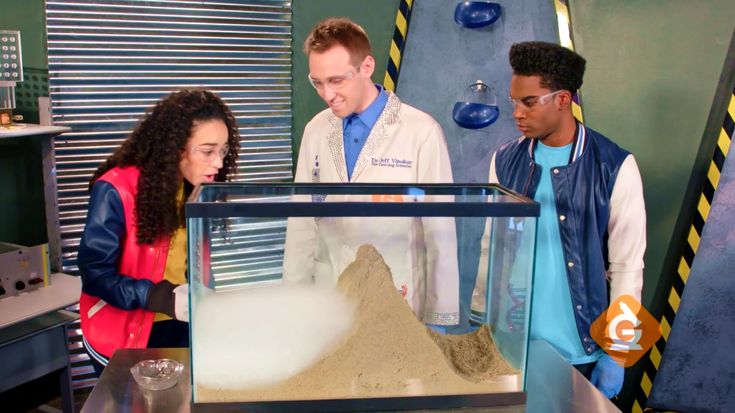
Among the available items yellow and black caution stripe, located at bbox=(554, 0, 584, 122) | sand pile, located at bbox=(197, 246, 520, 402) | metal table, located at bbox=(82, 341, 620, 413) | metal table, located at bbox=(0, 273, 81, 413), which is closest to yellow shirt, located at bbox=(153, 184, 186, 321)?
metal table, located at bbox=(82, 341, 620, 413)

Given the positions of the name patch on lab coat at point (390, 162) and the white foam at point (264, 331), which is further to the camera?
the name patch on lab coat at point (390, 162)

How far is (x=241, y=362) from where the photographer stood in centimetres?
152

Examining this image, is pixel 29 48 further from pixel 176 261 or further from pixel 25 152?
pixel 176 261

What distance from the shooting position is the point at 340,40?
283 cm

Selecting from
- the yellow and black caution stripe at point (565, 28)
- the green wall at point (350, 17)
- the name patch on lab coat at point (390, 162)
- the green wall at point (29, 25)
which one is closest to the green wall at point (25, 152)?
the green wall at point (29, 25)

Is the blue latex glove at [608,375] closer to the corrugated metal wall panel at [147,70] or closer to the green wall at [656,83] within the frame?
the green wall at [656,83]

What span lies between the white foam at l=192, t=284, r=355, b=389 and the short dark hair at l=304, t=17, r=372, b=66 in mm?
1539

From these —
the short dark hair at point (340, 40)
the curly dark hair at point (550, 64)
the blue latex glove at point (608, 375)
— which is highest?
the short dark hair at point (340, 40)

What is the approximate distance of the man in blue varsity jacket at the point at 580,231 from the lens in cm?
246

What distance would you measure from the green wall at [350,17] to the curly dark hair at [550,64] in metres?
1.64

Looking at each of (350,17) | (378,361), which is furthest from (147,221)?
(350,17)

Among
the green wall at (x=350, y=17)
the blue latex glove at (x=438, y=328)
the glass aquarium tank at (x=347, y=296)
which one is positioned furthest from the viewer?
the green wall at (x=350, y=17)

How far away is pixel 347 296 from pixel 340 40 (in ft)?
5.14

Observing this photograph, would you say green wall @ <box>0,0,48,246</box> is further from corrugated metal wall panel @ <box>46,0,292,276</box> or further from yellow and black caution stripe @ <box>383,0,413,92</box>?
yellow and black caution stripe @ <box>383,0,413,92</box>
